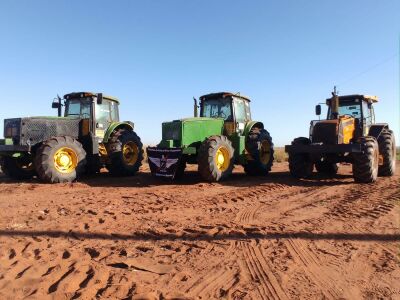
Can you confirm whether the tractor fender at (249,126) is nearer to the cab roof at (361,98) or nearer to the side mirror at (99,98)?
the cab roof at (361,98)

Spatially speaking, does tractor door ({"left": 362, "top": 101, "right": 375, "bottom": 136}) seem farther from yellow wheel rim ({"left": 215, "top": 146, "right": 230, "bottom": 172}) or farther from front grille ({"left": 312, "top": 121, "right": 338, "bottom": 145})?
yellow wheel rim ({"left": 215, "top": 146, "right": 230, "bottom": 172})

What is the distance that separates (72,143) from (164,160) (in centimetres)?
248

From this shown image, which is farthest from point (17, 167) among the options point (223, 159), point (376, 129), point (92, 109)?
point (376, 129)

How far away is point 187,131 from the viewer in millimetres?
9094

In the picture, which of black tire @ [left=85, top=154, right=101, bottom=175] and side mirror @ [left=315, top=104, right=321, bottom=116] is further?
side mirror @ [left=315, top=104, right=321, bottom=116]

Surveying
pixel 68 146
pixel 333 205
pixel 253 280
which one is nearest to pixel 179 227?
pixel 253 280

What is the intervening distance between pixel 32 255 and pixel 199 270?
1874 millimetres

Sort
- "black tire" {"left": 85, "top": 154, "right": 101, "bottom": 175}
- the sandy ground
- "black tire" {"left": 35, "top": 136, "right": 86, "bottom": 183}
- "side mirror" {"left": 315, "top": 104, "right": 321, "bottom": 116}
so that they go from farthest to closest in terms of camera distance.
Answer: "side mirror" {"left": 315, "top": 104, "right": 321, "bottom": 116}, "black tire" {"left": 85, "top": 154, "right": 101, "bottom": 175}, "black tire" {"left": 35, "top": 136, "right": 86, "bottom": 183}, the sandy ground

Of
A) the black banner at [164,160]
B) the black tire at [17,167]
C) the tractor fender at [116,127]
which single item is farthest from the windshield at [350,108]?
the black tire at [17,167]

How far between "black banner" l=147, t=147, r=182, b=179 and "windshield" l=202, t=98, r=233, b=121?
2.36 m

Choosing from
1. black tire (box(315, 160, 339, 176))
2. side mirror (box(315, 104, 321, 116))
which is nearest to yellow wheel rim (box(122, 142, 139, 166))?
side mirror (box(315, 104, 321, 116))

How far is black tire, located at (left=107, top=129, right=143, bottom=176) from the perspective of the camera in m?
10.2

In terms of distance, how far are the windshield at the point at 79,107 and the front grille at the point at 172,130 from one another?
8.34 feet

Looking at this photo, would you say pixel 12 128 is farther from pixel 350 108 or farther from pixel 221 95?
pixel 350 108
